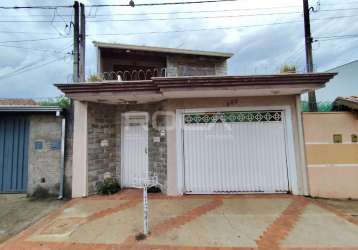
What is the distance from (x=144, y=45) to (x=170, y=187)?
8.68m

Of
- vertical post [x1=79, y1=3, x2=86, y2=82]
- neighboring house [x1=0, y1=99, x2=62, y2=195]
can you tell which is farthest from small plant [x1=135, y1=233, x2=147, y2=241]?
vertical post [x1=79, y1=3, x2=86, y2=82]

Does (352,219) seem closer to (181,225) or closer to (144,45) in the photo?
(181,225)

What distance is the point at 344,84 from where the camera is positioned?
12773mm

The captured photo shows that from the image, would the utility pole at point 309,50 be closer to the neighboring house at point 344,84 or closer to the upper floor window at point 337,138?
the upper floor window at point 337,138

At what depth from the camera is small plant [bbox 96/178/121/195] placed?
7323mm

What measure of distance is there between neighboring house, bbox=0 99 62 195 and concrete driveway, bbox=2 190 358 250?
1.63 m

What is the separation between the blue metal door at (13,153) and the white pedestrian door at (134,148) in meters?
3.38

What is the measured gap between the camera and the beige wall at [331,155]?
659cm

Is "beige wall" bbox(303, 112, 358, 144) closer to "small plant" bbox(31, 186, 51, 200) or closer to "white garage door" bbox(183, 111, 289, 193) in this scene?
"white garage door" bbox(183, 111, 289, 193)

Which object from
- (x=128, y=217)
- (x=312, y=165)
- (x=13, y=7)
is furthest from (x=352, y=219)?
(x=13, y=7)

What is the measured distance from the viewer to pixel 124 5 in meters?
8.41

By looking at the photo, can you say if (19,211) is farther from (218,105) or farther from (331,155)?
(331,155)

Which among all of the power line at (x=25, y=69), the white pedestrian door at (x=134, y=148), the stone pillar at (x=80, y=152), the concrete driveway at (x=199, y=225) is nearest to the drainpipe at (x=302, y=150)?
the concrete driveway at (x=199, y=225)

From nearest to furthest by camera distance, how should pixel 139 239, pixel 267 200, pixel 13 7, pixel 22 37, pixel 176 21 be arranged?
pixel 139 239 → pixel 267 200 → pixel 13 7 → pixel 176 21 → pixel 22 37
